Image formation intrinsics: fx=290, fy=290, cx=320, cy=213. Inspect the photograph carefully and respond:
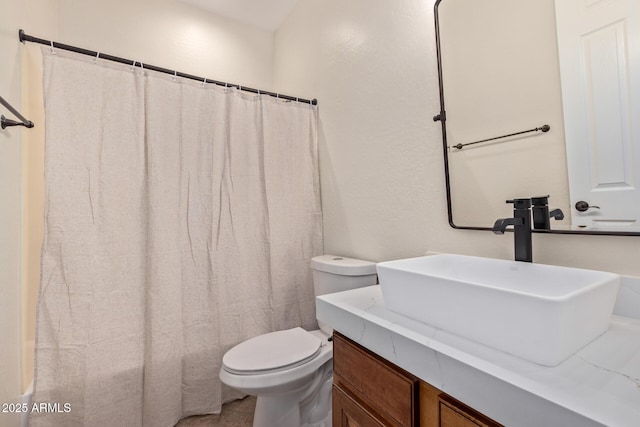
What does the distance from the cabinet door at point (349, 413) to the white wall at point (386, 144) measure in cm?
68

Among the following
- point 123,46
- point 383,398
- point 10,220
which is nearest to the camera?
point 383,398

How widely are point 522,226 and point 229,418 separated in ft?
5.66

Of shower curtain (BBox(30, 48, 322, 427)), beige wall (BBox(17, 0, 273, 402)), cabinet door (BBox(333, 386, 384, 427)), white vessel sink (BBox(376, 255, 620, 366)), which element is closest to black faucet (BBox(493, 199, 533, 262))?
white vessel sink (BBox(376, 255, 620, 366))

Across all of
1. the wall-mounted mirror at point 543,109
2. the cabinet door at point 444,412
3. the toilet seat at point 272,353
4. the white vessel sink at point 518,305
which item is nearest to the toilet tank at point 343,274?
the toilet seat at point 272,353

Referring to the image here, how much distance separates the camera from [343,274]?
4.92ft

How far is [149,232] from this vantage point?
148 centimetres

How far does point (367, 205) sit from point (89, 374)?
1.53 m

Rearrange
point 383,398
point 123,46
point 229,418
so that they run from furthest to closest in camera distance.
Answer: point 123,46 → point 229,418 → point 383,398

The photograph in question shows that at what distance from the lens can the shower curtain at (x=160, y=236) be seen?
128 centimetres

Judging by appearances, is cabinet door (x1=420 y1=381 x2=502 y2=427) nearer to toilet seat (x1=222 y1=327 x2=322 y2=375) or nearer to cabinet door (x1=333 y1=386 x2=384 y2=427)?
cabinet door (x1=333 y1=386 x2=384 y2=427)

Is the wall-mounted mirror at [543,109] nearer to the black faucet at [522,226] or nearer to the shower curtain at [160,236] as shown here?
the black faucet at [522,226]

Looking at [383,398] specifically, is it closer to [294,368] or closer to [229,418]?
[294,368]

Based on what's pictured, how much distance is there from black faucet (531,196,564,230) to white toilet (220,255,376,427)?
0.78 m

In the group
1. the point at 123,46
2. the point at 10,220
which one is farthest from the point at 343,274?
the point at 123,46
